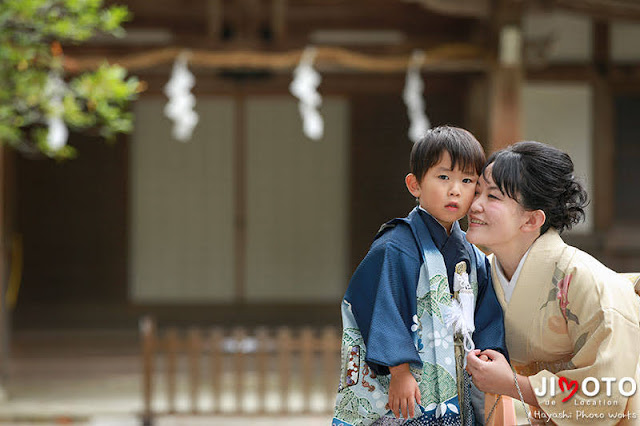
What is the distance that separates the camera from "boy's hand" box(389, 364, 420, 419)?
Answer: 6.57ft

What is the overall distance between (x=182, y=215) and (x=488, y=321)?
8965 mm

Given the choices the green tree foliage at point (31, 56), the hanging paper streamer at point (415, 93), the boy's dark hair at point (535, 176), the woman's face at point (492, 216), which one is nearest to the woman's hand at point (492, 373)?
the woman's face at point (492, 216)

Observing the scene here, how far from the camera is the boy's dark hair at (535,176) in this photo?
208cm

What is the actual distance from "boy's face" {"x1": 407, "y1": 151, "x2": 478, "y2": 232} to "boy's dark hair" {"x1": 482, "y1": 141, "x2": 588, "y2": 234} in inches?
3.1

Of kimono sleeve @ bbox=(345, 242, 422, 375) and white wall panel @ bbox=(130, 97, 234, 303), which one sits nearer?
kimono sleeve @ bbox=(345, 242, 422, 375)

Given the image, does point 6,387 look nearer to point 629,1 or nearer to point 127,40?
point 127,40

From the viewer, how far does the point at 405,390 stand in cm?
201

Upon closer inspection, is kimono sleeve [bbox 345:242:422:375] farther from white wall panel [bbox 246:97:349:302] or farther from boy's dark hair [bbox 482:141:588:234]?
white wall panel [bbox 246:97:349:302]

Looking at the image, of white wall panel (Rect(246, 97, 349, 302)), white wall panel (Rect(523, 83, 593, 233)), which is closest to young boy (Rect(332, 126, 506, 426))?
white wall panel (Rect(523, 83, 593, 233))

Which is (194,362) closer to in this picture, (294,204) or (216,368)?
(216,368)

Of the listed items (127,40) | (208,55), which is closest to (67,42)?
(127,40)

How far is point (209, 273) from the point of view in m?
10.8

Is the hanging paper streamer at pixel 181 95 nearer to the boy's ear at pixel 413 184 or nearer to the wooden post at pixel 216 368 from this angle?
the wooden post at pixel 216 368

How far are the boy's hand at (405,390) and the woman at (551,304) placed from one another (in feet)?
0.57
